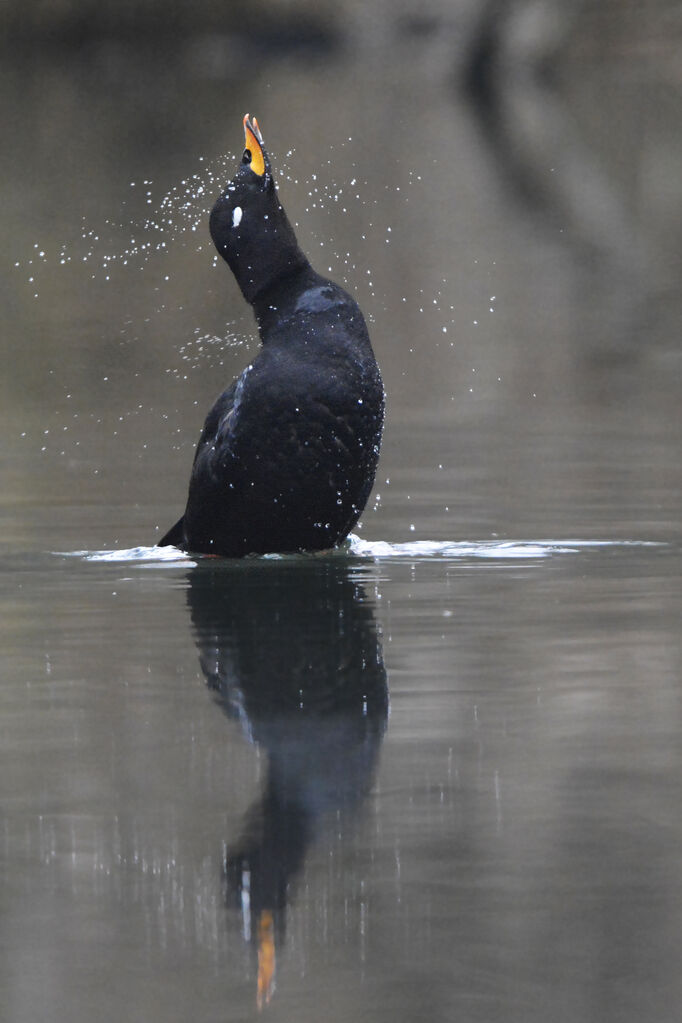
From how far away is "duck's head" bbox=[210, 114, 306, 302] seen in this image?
18.6ft

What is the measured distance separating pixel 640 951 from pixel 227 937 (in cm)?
49

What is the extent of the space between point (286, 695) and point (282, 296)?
2.23 m

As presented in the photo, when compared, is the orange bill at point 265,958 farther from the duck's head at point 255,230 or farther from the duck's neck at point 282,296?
the duck's head at point 255,230

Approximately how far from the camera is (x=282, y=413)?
5281mm

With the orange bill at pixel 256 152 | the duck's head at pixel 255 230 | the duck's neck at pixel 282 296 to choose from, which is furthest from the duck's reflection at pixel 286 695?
the orange bill at pixel 256 152

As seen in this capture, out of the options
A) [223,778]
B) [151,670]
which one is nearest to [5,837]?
[223,778]

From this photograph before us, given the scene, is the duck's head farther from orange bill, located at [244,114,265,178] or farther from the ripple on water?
the ripple on water

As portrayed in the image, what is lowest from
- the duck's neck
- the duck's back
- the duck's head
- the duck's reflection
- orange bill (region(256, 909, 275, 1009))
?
orange bill (region(256, 909, 275, 1009))

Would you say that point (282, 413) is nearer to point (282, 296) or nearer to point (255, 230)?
point (282, 296)

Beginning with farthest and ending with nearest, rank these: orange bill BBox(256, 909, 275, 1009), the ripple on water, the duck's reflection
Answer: the ripple on water
the duck's reflection
orange bill BBox(256, 909, 275, 1009)

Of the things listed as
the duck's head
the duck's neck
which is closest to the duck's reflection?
the duck's neck

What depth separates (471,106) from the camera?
1831 cm

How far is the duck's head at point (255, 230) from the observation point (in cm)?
566

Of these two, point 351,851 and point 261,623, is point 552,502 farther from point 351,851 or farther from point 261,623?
point 351,851
